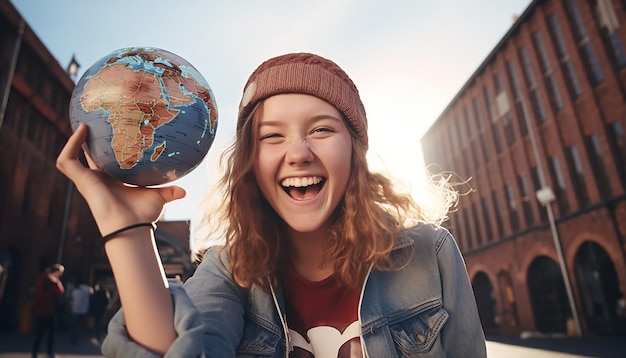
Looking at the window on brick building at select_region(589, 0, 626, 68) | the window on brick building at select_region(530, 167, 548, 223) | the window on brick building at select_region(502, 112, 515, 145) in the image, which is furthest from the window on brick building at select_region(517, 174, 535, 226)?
the window on brick building at select_region(589, 0, 626, 68)

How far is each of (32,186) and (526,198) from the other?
986 inches

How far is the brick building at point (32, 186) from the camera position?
17.3 m

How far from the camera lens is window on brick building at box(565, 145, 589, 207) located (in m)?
16.8

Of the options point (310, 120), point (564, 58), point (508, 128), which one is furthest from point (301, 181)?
point (508, 128)

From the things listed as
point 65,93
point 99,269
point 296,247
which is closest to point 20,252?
point 99,269

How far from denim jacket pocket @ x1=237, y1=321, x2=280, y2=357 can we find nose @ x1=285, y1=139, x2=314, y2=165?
2.69 feet

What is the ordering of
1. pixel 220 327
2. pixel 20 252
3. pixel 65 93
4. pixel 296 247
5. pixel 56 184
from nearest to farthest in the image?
1. pixel 220 327
2. pixel 296 247
3. pixel 20 252
4. pixel 56 184
5. pixel 65 93

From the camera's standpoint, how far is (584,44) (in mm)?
16828

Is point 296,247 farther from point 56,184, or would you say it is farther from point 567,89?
point 56,184

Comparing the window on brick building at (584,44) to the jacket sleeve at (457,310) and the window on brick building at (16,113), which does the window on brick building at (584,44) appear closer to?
the jacket sleeve at (457,310)

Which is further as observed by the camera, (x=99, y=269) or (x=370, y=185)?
(x=99, y=269)

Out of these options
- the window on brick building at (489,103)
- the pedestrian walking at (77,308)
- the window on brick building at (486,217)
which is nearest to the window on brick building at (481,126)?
the window on brick building at (489,103)

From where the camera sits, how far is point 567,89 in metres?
17.4

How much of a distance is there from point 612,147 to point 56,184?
86.9ft
